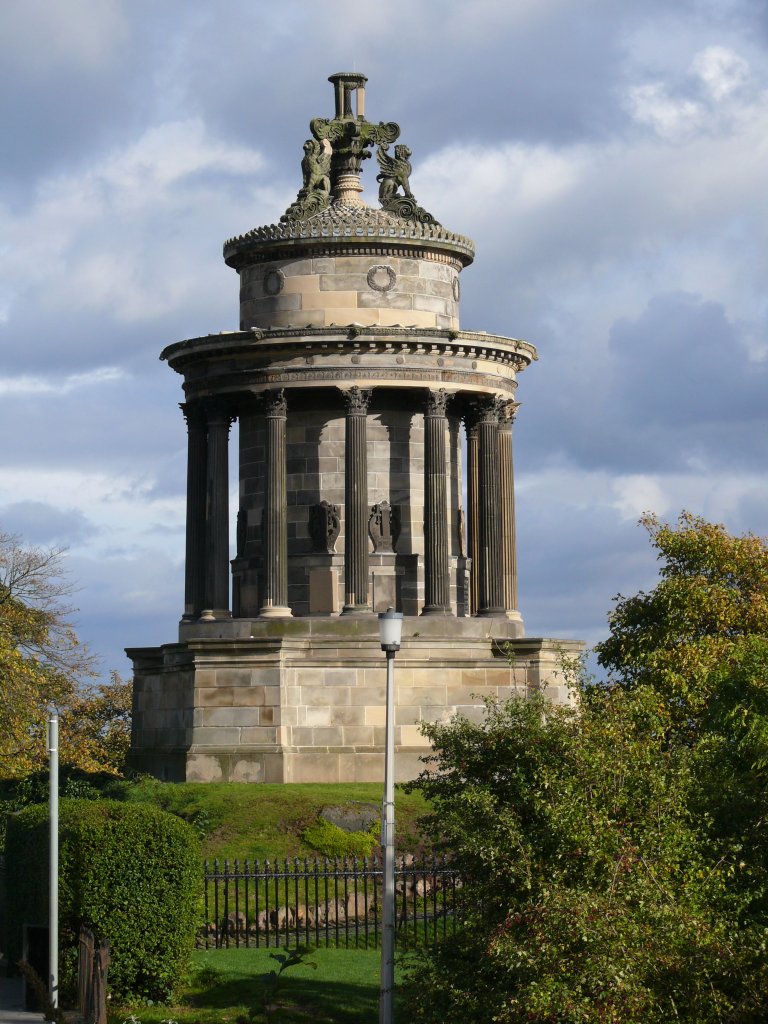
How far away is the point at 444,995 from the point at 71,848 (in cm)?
700

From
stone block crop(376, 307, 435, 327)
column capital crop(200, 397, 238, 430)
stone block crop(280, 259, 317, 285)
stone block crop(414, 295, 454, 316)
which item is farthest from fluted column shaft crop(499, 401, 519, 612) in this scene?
column capital crop(200, 397, 238, 430)

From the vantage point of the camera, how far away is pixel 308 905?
35.9m

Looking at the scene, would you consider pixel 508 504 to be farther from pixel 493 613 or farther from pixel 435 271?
pixel 435 271

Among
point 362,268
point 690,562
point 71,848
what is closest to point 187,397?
point 362,268

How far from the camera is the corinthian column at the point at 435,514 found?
49.7 meters

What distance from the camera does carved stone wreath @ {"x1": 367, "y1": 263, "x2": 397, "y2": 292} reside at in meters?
51.1

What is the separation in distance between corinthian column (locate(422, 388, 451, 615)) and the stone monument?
0.15ft

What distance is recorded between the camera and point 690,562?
50094 millimetres

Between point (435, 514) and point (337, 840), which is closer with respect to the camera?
point (337, 840)

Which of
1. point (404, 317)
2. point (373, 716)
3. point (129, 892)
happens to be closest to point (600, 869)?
point (129, 892)

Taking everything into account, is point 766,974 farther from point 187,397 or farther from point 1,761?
point 187,397

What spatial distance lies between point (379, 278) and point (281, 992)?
79.7 ft

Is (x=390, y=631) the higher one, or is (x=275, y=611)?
(x=275, y=611)

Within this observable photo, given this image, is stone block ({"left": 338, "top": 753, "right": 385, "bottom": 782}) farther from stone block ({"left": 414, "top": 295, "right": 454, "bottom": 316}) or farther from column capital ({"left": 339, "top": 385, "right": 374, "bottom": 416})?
stone block ({"left": 414, "top": 295, "right": 454, "bottom": 316})
